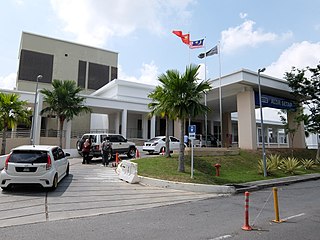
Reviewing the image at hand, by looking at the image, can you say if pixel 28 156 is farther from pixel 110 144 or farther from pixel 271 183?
pixel 271 183

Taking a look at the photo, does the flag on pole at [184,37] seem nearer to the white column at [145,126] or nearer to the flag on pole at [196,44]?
the flag on pole at [196,44]

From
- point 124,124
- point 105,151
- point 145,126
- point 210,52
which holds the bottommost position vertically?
point 105,151

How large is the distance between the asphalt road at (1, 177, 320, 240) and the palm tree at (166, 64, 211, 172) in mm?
5892

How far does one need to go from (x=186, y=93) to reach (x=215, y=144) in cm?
1875

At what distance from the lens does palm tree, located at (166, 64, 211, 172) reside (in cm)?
1341

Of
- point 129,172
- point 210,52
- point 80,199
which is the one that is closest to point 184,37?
point 210,52

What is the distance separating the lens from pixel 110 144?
17547 mm

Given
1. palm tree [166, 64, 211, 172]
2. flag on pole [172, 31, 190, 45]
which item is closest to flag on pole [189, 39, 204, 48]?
flag on pole [172, 31, 190, 45]

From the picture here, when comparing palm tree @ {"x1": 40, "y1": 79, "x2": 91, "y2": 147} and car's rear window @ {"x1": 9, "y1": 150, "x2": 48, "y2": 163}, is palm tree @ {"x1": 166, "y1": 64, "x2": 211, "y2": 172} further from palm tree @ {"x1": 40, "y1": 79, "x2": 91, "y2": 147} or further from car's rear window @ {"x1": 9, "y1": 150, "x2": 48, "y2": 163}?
palm tree @ {"x1": 40, "y1": 79, "x2": 91, "y2": 147}

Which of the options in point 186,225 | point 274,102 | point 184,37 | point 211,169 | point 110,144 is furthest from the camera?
point 184,37

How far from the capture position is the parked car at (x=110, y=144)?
18.6 metres

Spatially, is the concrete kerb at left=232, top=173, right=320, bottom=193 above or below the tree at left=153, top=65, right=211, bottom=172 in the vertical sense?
below

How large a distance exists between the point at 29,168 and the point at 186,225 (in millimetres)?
6167

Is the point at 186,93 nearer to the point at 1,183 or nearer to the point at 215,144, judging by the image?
the point at 1,183
